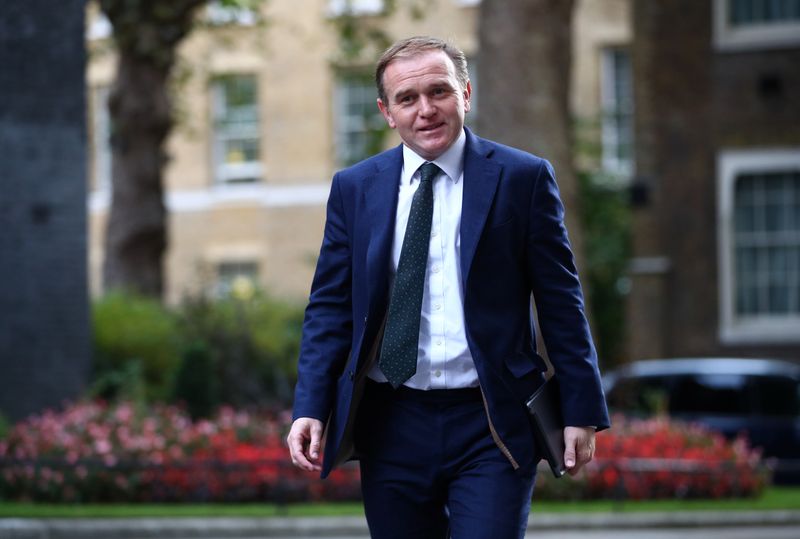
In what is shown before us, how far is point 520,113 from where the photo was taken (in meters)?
16.6

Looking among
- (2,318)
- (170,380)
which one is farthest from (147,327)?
(2,318)

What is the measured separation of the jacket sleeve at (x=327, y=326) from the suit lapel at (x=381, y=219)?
128 millimetres

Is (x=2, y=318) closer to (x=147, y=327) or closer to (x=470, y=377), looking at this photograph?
(x=147, y=327)

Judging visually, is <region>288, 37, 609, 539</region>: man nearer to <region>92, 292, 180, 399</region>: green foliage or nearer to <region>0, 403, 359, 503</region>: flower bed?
<region>0, 403, 359, 503</region>: flower bed

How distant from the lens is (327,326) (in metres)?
4.67

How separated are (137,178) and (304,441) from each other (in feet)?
65.4

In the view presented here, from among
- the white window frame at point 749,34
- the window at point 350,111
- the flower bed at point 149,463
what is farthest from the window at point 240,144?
the flower bed at point 149,463

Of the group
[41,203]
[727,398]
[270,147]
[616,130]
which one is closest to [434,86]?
[41,203]

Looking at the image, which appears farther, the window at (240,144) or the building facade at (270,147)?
the window at (240,144)

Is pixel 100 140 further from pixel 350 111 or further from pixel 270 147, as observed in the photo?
pixel 350 111

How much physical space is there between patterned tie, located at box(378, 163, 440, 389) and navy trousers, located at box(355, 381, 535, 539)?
0.11 metres

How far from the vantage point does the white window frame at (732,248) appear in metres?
26.0

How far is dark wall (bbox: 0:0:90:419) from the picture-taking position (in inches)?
659

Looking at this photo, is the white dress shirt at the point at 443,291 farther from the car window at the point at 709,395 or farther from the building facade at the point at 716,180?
the building facade at the point at 716,180
